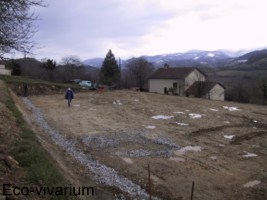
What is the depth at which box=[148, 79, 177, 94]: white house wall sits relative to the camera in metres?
70.1

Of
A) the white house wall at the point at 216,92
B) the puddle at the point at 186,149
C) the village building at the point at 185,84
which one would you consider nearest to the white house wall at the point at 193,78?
the village building at the point at 185,84

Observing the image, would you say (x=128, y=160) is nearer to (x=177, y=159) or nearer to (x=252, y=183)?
(x=177, y=159)

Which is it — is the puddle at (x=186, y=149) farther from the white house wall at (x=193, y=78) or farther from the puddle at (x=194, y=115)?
the white house wall at (x=193, y=78)

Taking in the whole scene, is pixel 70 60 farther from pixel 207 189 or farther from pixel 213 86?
pixel 207 189

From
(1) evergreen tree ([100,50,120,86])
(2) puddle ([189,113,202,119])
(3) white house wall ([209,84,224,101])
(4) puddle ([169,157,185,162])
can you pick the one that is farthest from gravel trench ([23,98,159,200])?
(1) evergreen tree ([100,50,120,86])

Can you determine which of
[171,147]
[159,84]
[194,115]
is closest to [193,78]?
[159,84]

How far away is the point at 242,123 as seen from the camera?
26312 millimetres

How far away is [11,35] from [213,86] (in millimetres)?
57415

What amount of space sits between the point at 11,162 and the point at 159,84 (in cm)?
6402

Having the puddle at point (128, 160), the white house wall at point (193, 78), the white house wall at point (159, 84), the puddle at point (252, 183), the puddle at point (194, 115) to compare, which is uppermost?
the white house wall at point (193, 78)

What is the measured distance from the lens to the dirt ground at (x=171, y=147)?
12.0 metres

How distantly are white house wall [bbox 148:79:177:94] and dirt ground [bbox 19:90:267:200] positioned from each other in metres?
38.0

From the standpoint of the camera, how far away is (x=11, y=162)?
9.21 meters

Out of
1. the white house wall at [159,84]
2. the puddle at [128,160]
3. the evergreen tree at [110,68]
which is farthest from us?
the evergreen tree at [110,68]
